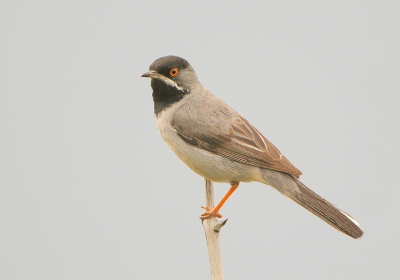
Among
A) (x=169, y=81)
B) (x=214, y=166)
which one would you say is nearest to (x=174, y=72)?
(x=169, y=81)

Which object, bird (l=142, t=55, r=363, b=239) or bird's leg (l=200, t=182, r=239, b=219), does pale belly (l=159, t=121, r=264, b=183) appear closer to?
bird (l=142, t=55, r=363, b=239)

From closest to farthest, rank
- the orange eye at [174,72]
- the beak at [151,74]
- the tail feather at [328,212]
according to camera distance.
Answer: the tail feather at [328,212], the beak at [151,74], the orange eye at [174,72]

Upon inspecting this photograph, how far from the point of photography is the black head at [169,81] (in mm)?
6941

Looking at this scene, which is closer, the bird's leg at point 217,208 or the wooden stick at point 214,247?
the wooden stick at point 214,247

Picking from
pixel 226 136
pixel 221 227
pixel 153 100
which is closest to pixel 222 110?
pixel 226 136

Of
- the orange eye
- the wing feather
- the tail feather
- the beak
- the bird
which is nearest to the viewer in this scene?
the tail feather

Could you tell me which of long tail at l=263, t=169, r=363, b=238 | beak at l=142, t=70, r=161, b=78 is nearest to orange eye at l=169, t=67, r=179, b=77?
beak at l=142, t=70, r=161, b=78

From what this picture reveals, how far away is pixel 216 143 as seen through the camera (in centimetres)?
661

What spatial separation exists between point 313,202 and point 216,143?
1.41 m

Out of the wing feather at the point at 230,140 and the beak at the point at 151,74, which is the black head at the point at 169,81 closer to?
the beak at the point at 151,74

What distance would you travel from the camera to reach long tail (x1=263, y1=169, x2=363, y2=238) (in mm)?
5977

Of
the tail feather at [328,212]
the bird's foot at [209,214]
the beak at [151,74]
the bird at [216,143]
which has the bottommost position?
the bird's foot at [209,214]

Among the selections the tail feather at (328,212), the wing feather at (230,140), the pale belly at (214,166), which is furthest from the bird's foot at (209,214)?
the tail feather at (328,212)

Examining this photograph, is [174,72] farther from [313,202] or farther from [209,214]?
[313,202]
